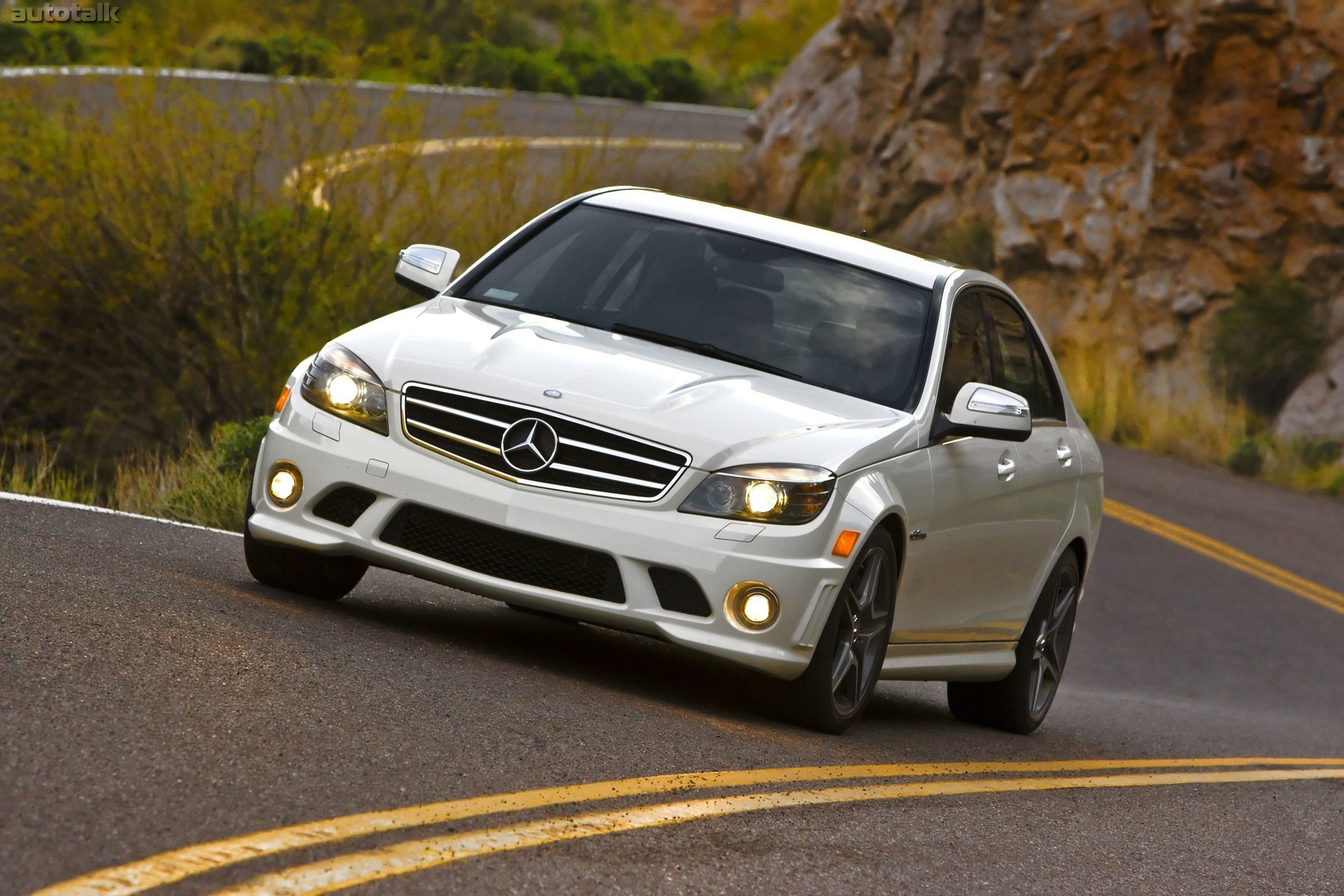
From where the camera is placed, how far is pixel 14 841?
4.18 meters

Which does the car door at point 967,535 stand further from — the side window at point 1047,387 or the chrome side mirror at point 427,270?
the chrome side mirror at point 427,270

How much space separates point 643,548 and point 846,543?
2.30 feet

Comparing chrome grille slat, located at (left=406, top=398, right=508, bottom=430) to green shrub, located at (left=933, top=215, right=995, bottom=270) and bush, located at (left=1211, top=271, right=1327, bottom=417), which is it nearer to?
bush, located at (left=1211, top=271, right=1327, bottom=417)

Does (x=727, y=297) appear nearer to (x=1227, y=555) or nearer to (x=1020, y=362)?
(x=1020, y=362)

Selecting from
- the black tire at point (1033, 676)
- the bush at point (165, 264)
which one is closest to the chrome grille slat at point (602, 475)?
the black tire at point (1033, 676)

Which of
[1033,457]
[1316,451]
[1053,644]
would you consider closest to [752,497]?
[1033,457]

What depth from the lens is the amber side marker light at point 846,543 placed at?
6711 millimetres

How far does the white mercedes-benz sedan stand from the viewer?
6.64m

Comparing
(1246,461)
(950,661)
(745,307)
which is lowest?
(1246,461)

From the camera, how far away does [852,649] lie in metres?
7.05

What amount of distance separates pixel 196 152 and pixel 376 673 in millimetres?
10534

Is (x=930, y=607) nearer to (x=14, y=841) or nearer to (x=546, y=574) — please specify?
(x=546, y=574)

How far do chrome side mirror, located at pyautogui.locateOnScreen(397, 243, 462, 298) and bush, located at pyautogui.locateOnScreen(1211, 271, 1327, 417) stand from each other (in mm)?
18404

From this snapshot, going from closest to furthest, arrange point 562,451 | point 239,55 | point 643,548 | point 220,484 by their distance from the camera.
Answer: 1. point 643,548
2. point 562,451
3. point 220,484
4. point 239,55
